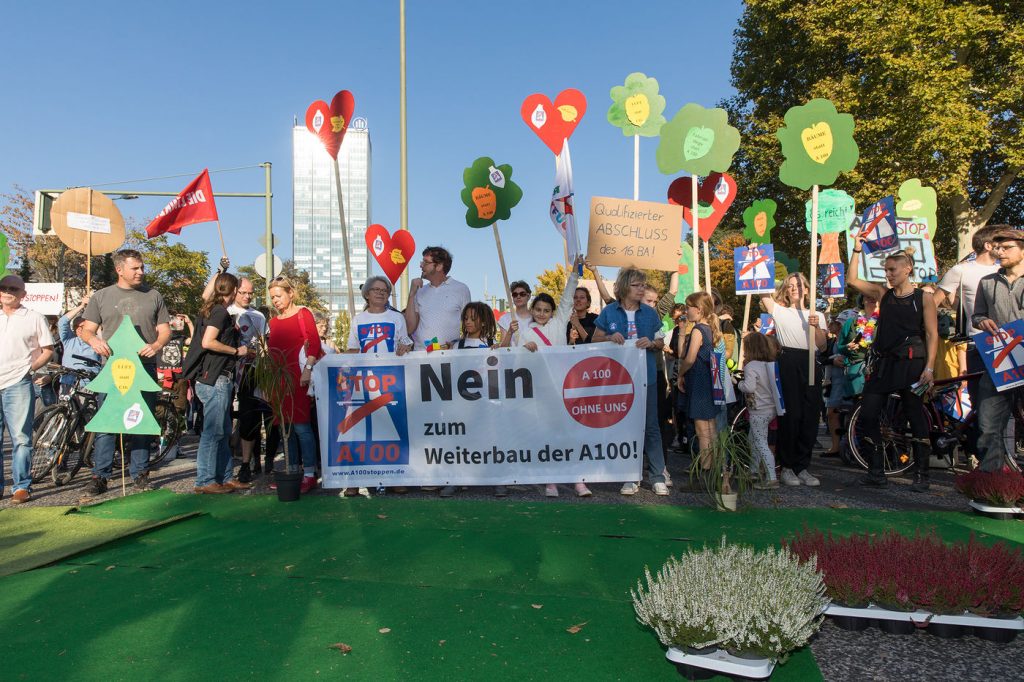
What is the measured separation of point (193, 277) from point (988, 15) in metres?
37.6

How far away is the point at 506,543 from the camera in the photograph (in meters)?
4.89

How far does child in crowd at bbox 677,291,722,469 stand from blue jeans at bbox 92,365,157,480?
4.83m

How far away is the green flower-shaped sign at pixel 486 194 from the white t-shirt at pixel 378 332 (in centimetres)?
189

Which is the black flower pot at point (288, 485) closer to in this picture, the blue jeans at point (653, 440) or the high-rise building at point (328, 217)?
the blue jeans at point (653, 440)

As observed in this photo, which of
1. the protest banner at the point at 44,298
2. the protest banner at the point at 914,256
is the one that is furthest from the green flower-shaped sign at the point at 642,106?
the protest banner at the point at 44,298

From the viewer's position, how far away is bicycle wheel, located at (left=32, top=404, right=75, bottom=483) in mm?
7441

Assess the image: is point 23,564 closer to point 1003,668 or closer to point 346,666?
point 346,666

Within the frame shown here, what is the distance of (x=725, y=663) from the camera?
2787 mm

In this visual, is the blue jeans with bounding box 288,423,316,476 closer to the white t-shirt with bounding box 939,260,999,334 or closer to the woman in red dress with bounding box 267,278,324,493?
the woman in red dress with bounding box 267,278,324,493

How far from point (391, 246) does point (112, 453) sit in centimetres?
344

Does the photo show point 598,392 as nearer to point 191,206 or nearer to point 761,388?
point 761,388

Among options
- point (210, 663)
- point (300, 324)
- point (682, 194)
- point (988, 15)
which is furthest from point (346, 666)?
point (988, 15)

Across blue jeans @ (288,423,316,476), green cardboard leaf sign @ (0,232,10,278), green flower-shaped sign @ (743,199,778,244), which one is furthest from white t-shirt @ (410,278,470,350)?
green flower-shaped sign @ (743,199,778,244)

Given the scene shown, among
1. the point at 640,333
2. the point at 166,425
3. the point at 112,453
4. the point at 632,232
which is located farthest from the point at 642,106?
the point at 112,453
